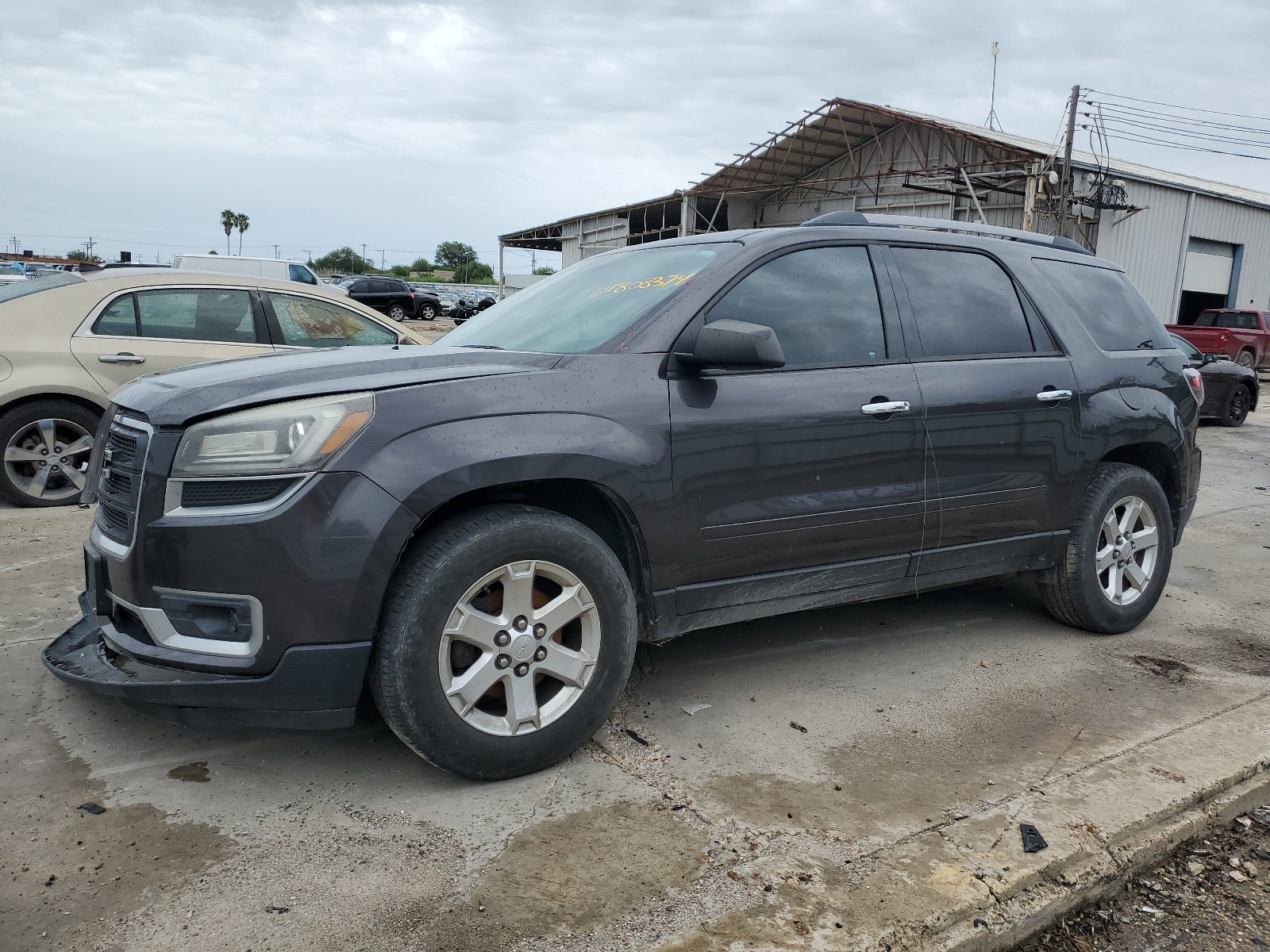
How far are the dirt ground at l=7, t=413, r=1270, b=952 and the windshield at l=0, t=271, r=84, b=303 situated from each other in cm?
284

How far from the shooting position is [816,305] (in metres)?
3.63

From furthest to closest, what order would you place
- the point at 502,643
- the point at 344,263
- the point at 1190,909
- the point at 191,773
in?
the point at 344,263 < the point at 191,773 < the point at 502,643 < the point at 1190,909

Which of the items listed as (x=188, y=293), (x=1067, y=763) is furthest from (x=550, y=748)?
(x=188, y=293)

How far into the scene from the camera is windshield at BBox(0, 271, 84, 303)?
6.43 meters

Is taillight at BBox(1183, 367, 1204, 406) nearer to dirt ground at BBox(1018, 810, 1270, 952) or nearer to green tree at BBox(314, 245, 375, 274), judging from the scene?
dirt ground at BBox(1018, 810, 1270, 952)

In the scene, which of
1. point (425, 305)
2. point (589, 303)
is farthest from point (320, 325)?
point (425, 305)

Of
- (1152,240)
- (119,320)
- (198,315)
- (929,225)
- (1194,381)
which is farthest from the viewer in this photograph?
(1152,240)

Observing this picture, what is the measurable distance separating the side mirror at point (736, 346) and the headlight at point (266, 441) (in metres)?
1.07

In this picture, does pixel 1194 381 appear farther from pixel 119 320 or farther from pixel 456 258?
pixel 456 258

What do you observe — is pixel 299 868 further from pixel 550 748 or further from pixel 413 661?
pixel 550 748

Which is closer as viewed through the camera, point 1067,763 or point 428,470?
point 428,470

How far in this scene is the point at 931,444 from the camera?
12.3 ft

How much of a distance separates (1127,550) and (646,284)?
8.56 ft

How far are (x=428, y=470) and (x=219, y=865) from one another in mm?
1132
